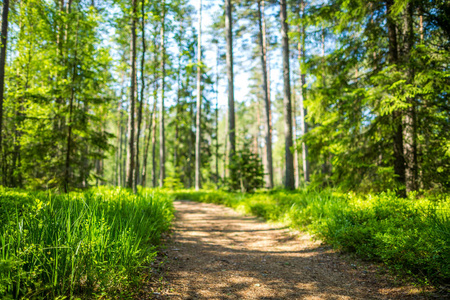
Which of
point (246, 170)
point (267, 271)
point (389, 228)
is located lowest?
point (267, 271)

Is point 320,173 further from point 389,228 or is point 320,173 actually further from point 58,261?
point 58,261

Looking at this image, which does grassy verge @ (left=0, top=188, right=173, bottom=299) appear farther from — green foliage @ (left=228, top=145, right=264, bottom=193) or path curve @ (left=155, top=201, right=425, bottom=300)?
green foliage @ (left=228, top=145, right=264, bottom=193)

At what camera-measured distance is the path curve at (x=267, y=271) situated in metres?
2.68

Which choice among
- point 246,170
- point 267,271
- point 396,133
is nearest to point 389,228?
point 267,271

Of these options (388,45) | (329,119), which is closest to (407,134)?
(329,119)

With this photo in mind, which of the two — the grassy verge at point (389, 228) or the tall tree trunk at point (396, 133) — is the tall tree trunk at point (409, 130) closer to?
the tall tree trunk at point (396, 133)

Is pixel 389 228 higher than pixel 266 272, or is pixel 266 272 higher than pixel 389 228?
pixel 389 228

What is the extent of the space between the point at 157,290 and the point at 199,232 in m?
3.24

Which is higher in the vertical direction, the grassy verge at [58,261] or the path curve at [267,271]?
the grassy verge at [58,261]

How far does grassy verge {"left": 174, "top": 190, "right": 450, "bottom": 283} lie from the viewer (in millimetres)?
2555

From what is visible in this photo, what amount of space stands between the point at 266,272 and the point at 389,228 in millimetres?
1799

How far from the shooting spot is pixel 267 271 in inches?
133

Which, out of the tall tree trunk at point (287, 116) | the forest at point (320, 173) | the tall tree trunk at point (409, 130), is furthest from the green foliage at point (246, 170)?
the tall tree trunk at point (409, 130)

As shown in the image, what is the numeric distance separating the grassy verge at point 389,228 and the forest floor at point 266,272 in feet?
0.70
